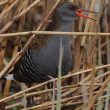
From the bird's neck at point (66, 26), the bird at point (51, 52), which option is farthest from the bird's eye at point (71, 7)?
the bird's neck at point (66, 26)

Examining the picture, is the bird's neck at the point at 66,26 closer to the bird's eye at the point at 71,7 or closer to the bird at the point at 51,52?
the bird at the point at 51,52

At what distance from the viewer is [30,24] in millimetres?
5125

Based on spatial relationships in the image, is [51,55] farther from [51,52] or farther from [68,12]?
[68,12]

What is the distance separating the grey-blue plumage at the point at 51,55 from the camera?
12.5ft

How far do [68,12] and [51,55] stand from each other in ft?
1.24

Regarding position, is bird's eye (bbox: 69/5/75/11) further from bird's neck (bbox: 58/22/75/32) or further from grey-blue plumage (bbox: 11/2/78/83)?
bird's neck (bbox: 58/22/75/32)

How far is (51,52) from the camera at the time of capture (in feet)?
12.5

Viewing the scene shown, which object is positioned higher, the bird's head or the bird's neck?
the bird's head

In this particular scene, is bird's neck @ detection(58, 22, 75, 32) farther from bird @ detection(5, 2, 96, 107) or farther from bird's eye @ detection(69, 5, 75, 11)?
bird's eye @ detection(69, 5, 75, 11)

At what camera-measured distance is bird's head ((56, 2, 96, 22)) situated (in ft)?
12.7

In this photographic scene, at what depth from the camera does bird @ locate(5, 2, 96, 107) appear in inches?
150

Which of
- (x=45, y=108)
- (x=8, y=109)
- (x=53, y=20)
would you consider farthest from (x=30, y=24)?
(x=45, y=108)

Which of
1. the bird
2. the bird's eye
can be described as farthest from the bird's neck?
the bird's eye

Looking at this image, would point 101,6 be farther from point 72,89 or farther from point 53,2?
point 72,89
